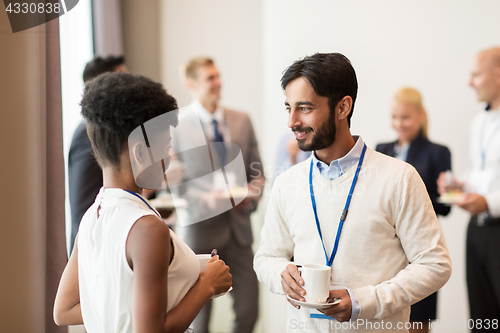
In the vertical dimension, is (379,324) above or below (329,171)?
below

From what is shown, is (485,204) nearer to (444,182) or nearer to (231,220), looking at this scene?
(444,182)

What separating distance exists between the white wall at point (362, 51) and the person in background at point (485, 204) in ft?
1.26

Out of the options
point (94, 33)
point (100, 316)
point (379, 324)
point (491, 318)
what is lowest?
point (491, 318)

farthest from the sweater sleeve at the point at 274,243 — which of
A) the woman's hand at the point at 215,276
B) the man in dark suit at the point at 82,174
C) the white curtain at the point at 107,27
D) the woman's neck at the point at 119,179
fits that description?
the white curtain at the point at 107,27

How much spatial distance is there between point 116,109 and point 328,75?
28.3 inches

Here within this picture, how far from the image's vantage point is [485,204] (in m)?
2.23

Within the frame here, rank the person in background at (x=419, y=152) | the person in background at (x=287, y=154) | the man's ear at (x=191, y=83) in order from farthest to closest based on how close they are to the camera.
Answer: the person in background at (x=287, y=154), the man's ear at (x=191, y=83), the person in background at (x=419, y=152)

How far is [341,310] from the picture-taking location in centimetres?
110

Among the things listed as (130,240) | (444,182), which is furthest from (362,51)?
(130,240)

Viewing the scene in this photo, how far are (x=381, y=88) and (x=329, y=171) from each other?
Result: 80.3 inches

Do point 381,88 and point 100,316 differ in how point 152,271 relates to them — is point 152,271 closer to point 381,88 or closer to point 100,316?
point 100,316

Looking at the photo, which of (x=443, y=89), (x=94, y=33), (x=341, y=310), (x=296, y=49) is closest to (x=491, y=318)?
(x=443, y=89)

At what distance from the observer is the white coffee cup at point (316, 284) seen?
104cm

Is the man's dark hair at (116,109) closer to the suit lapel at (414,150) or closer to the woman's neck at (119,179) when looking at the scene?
the woman's neck at (119,179)
